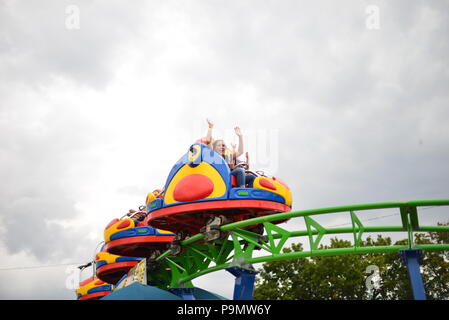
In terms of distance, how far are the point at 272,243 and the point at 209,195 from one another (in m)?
2.36

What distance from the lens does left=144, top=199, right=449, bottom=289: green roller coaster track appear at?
12.0 metres

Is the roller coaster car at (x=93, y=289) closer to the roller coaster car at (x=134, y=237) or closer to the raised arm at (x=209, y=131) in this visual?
the roller coaster car at (x=134, y=237)

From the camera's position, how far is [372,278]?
30406 mm

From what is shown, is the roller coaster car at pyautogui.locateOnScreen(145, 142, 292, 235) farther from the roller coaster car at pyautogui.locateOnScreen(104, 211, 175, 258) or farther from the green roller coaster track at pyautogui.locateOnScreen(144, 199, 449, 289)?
the roller coaster car at pyautogui.locateOnScreen(104, 211, 175, 258)

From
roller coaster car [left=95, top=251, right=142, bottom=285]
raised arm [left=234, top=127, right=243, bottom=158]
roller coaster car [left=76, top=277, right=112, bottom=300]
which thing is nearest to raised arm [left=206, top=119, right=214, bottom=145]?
raised arm [left=234, top=127, right=243, bottom=158]

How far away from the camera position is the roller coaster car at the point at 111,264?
74.0ft

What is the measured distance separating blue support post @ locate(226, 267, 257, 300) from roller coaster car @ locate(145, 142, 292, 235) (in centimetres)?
180

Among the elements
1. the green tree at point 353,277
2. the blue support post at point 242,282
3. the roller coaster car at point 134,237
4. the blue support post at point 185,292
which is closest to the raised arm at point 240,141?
the blue support post at point 242,282

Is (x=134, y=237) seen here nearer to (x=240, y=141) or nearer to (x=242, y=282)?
(x=240, y=141)
